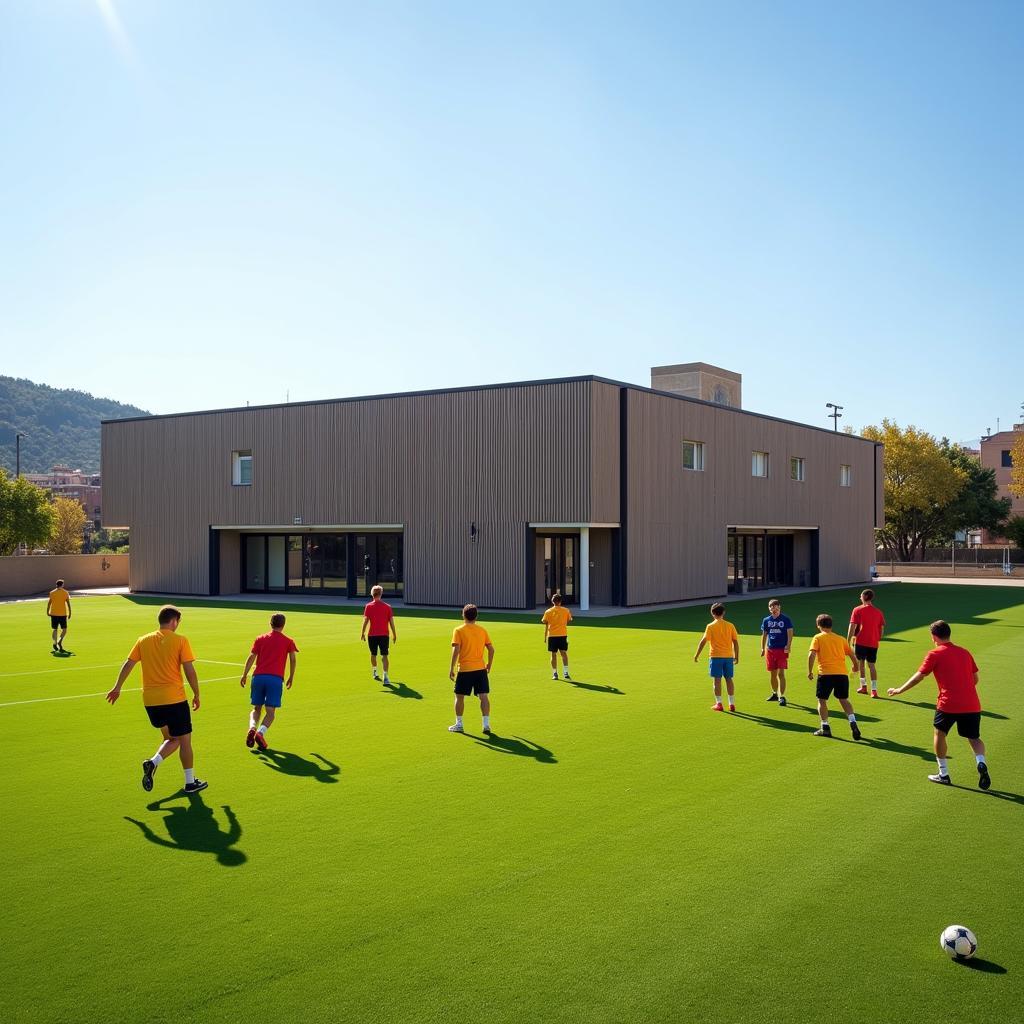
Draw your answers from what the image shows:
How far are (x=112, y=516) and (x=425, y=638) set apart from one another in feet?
90.4

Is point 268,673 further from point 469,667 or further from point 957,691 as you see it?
point 957,691

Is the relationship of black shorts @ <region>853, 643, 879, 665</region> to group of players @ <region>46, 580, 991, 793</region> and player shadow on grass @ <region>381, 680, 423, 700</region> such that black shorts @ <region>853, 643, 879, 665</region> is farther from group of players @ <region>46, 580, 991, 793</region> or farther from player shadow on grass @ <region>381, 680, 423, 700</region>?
player shadow on grass @ <region>381, 680, 423, 700</region>

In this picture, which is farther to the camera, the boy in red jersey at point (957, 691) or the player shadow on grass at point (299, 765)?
the player shadow on grass at point (299, 765)

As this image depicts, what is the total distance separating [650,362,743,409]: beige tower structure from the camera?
240 feet

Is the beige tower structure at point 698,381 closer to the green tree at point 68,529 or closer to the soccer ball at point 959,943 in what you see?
the green tree at point 68,529

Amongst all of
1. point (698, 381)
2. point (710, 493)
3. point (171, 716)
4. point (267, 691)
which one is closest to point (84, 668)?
point (267, 691)

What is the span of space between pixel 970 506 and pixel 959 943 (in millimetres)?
80231

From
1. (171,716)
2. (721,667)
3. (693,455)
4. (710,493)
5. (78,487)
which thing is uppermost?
(78,487)

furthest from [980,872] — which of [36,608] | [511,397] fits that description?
[36,608]

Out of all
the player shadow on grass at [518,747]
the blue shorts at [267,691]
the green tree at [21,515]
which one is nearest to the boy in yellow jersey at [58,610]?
the blue shorts at [267,691]

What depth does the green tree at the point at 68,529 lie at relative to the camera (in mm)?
77312

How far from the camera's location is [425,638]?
2528 centimetres

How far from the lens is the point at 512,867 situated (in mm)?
7789

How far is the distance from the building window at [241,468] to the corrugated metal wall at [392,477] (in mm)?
310
